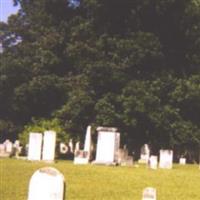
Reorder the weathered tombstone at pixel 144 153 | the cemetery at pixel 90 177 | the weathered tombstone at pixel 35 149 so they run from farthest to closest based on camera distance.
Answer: the weathered tombstone at pixel 144 153
the weathered tombstone at pixel 35 149
the cemetery at pixel 90 177

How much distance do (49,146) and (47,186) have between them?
24795 mm

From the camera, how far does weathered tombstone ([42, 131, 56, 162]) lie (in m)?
31.6

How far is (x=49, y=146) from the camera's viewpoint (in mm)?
31750

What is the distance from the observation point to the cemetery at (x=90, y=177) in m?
7.16

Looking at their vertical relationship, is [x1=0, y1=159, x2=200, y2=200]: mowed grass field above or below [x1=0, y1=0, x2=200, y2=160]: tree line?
below

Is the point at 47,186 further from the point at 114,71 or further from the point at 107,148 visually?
the point at 114,71

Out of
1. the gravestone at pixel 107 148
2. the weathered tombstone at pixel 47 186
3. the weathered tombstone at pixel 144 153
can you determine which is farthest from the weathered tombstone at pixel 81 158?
the weathered tombstone at pixel 47 186

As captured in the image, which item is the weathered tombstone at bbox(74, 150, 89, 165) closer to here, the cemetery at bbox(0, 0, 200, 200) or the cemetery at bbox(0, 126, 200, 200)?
the cemetery at bbox(0, 126, 200, 200)

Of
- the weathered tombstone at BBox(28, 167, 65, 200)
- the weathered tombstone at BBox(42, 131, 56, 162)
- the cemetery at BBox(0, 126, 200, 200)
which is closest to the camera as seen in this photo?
the weathered tombstone at BBox(28, 167, 65, 200)

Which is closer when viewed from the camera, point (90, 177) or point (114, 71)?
point (90, 177)

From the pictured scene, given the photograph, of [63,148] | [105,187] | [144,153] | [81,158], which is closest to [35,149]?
[81,158]

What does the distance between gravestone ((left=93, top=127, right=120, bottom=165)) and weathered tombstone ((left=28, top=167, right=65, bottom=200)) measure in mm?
23014

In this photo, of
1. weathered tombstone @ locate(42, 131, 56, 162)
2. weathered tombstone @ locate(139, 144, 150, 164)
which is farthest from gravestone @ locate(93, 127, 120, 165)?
weathered tombstone @ locate(139, 144, 150, 164)

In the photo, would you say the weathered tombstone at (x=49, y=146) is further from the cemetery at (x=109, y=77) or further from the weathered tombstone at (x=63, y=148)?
the weathered tombstone at (x=63, y=148)
